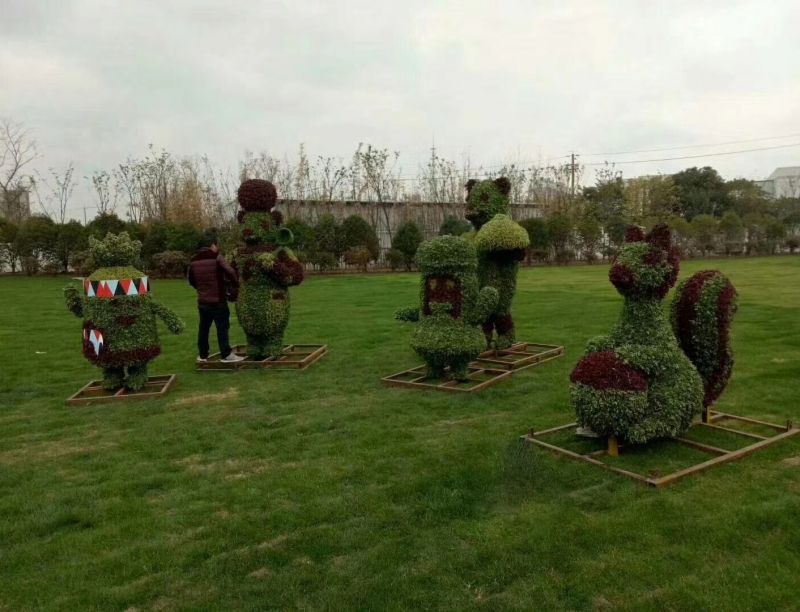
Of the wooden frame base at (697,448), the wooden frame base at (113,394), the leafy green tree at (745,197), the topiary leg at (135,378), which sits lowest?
the wooden frame base at (697,448)

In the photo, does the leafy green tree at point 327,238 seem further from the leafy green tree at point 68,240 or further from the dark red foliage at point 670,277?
the dark red foliage at point 670,277

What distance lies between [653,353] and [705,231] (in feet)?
93.9

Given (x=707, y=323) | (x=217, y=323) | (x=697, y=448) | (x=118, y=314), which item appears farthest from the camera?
(x=217, y=323)

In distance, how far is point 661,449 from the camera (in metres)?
4.41

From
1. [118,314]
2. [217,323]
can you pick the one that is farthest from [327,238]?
[118,314]

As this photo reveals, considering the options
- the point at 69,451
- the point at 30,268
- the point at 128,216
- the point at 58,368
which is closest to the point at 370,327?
the point at 58,368

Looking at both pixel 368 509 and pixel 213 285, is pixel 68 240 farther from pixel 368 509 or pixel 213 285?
pixel 368 509

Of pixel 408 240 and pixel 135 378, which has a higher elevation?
pixel 408 240

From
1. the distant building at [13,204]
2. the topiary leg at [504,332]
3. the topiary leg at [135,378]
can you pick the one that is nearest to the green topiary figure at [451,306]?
the topiary leg at [504,332]

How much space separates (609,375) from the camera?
13.6ft

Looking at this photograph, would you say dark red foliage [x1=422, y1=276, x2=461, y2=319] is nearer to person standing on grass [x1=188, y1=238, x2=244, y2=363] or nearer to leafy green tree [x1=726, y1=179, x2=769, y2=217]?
person standing on grass [x1=188, y1=238, x2=244, y2=363]

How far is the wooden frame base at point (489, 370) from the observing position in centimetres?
650

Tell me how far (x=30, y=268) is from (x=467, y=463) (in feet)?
85.8

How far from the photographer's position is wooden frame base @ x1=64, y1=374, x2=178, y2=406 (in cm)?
634
